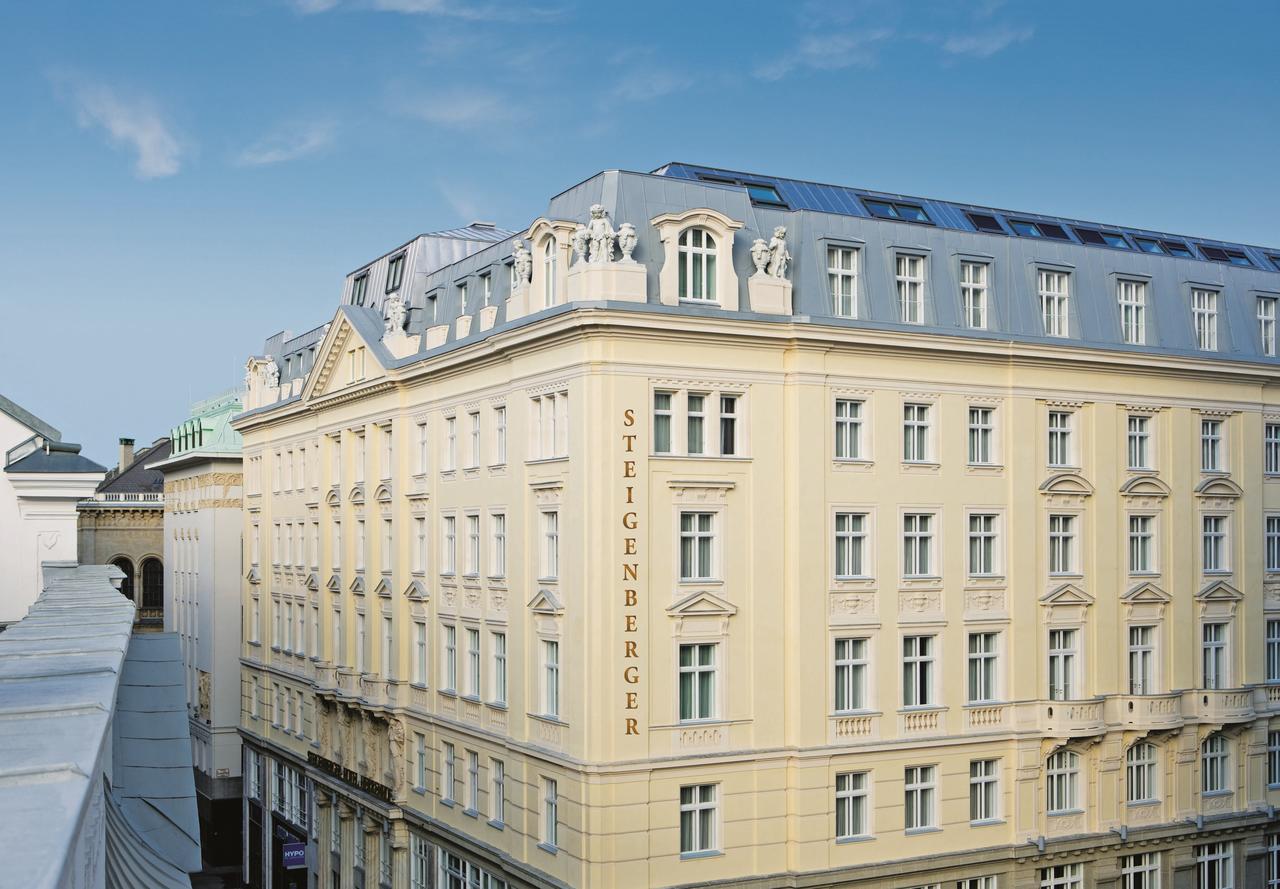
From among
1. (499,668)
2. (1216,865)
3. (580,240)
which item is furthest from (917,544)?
(1216,865)

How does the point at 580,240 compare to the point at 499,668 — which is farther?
the point at 499,668

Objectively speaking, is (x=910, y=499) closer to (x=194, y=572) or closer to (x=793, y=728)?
(x=793, y=728)

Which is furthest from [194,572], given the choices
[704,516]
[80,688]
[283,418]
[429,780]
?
[80,688]

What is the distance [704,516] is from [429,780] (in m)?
15.5

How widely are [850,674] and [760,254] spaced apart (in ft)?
38.4

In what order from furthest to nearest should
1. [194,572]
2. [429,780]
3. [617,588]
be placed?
[194,572]
[429,780]
[617,588]

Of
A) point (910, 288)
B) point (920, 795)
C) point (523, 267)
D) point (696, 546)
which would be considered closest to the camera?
point (696, 546)

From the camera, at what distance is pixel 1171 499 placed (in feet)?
151

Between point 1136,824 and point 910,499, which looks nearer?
point 910,499

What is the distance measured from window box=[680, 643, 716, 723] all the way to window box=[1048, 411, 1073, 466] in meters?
12.9

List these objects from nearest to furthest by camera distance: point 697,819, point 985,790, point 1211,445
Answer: point 697,819
point 985,790
point 1211,445

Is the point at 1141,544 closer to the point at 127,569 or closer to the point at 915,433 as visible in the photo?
the point at 915,433

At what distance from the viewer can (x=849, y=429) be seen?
40.8 metres

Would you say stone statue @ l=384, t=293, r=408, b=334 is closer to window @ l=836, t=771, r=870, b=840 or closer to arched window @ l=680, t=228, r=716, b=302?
arched window @ l=680, t=228, r=716, b=302
